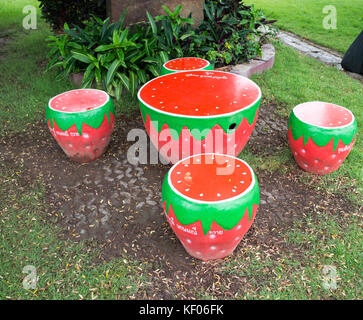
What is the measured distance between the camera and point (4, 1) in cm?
1059

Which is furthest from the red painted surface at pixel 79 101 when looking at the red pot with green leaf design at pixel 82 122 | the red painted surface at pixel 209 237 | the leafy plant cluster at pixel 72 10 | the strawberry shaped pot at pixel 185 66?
the leafy plant cluster at pixel 72 10

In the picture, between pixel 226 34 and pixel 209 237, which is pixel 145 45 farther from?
pixel 209 237

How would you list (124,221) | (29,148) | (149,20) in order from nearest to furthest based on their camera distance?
(124,221)
(29,148)
(149,20)

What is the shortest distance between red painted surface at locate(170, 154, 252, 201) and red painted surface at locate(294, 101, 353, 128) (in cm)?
125

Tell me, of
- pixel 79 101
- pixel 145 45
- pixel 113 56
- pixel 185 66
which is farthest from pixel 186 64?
pixel 79 101

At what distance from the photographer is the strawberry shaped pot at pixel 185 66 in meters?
4.43

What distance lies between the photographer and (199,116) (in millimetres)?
3082

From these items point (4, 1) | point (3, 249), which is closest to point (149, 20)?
point (3, 249)

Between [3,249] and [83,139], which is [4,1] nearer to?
[83,139]

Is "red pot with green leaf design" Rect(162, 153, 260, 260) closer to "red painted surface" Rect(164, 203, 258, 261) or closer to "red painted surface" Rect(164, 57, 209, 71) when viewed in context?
"red painted surface" Rect(164, 203, 258, 261)

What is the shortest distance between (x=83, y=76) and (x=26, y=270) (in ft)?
11.5

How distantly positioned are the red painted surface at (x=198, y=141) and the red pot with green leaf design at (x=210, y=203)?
418mm

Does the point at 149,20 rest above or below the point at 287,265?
above

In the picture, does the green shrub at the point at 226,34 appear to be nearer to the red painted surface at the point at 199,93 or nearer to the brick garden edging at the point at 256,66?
the brick garden edging at the point at 256,66
